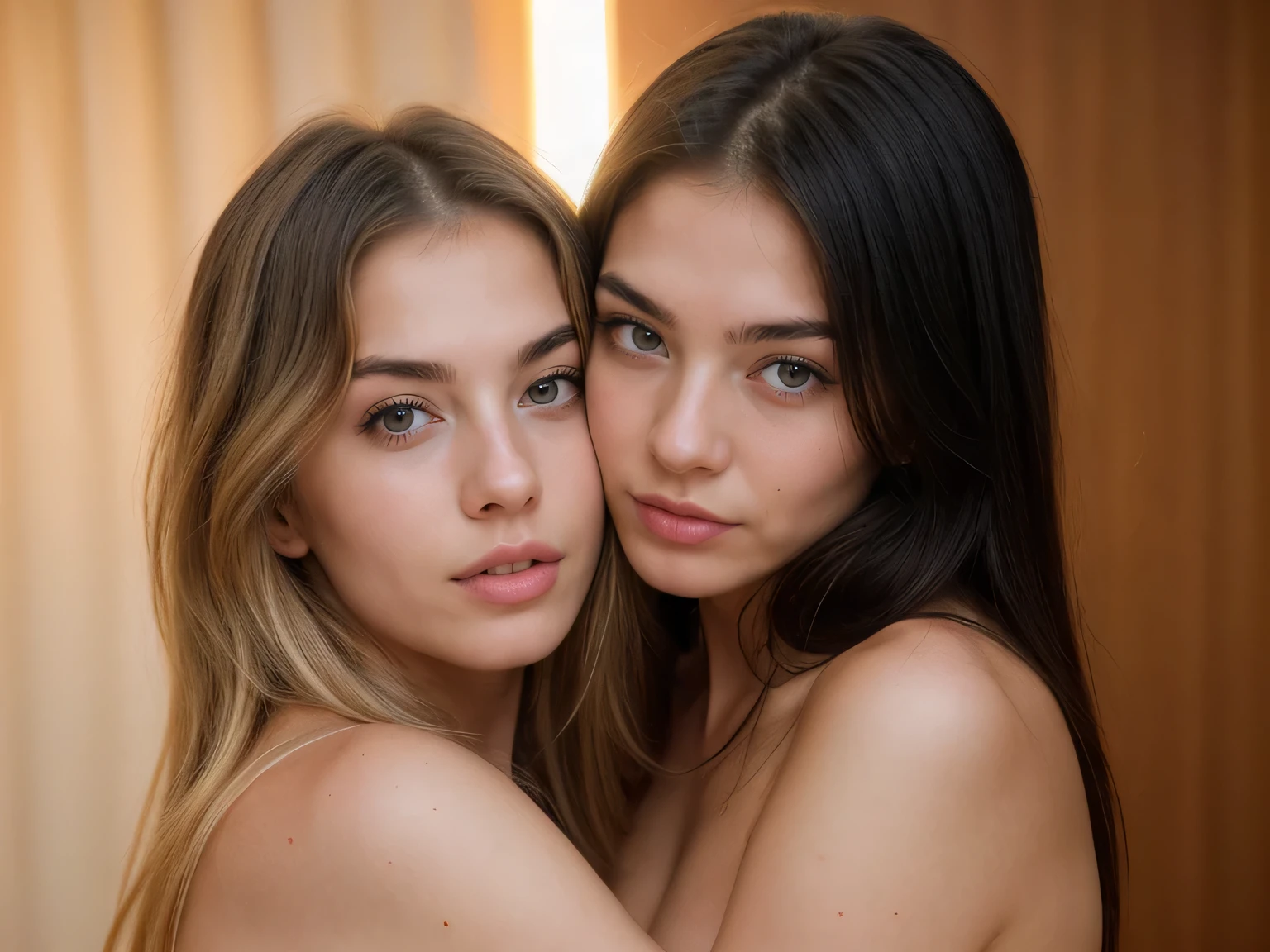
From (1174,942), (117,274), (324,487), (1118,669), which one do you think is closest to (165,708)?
(117,274)

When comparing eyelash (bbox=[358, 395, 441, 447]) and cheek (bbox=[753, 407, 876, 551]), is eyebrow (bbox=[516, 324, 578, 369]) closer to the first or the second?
eyelash (bbox=[358, 395, 441, 447])

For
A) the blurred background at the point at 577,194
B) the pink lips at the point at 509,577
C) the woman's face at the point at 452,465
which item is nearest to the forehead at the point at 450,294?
the woman's face at the point at 452,465

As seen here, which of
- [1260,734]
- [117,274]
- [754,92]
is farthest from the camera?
[1260,734]

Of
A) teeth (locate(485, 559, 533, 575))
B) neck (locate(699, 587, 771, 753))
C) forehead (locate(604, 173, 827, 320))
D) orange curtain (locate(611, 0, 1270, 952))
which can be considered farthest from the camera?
orange curtain (locate(611, 0, 1270, 952))

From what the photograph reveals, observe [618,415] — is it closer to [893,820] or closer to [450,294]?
[450,294]

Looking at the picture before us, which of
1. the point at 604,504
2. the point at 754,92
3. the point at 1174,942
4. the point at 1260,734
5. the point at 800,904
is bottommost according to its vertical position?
the point at 1174,942

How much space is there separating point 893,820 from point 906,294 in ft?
1.85

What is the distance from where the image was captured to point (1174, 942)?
9.44ft

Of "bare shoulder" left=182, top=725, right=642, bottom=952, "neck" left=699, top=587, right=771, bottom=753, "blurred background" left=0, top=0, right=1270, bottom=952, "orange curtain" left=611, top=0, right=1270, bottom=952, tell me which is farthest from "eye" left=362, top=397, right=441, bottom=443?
"orange curtain" left=611, top=0, right=1270, bottom=952

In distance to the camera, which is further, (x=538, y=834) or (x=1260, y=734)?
(x=1260, y=734)

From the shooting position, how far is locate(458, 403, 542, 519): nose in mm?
1366

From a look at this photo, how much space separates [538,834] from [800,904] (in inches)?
10.8

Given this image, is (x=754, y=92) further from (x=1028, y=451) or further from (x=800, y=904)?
(x=800, y=904)

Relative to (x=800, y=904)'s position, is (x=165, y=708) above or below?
A: below
